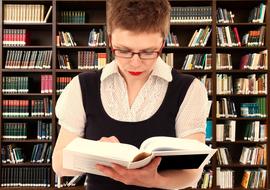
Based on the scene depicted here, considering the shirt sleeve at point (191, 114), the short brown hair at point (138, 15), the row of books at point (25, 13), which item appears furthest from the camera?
the row of books at point (25, 13)

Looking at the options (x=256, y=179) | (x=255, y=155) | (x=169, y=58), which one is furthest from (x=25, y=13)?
(x=256, y=179)

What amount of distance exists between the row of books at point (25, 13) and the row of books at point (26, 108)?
102 cm

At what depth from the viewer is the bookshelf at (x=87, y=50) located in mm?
4652

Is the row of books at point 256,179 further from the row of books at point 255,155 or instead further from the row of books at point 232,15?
the row of books at point 232,15

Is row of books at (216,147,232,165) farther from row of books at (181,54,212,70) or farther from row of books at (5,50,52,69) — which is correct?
row of books at (5,50,52,69)

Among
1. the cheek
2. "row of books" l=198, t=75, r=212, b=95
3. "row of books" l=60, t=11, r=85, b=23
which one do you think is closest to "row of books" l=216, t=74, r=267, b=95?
"row of books" l=198, t=75, r=212, b=95

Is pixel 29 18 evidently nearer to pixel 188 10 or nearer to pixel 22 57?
pixel 22 57

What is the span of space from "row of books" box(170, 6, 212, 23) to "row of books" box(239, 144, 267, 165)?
5.56ft

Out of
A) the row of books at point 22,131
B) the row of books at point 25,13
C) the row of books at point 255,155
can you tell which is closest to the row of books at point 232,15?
the row of books at point 255,155

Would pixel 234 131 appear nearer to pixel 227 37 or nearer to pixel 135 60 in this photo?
pixel 227 37

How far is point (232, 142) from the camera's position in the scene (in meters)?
4.67

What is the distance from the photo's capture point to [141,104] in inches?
48.2

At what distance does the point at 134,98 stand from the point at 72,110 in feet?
0.69

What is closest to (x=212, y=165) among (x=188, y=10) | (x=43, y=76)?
(x=188, y=10)
